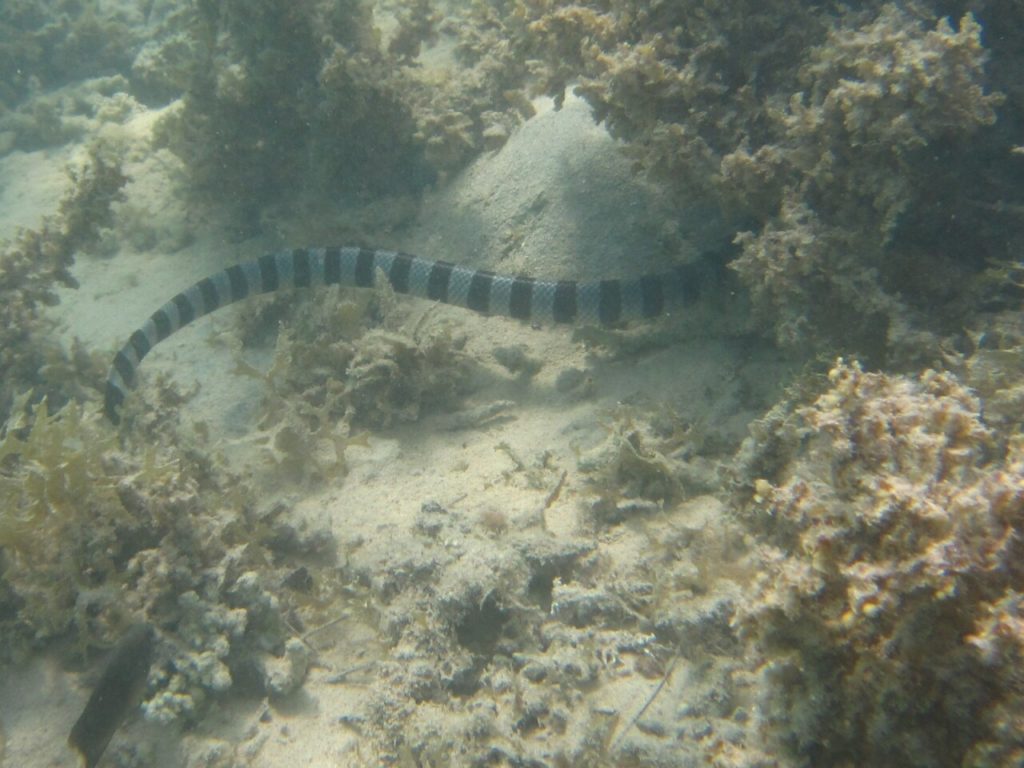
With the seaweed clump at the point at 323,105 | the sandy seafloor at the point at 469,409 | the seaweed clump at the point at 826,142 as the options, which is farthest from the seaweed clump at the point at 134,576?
the seaweed clump at the point at 323,105

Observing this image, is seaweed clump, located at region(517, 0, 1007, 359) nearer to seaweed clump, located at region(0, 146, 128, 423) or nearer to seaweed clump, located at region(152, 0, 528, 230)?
seaweed clump, located at region(152, 0, 528, 230)

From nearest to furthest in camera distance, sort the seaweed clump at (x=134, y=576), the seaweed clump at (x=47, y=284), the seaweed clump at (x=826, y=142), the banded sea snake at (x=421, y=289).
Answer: the seaweed clump at (x=134, y=576), the seaweed clump at (x=826, y=142), the banded sea snake at (x=421, y=289), the seaweed clump at (x=47, y=284)

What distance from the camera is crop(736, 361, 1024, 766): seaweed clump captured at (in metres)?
1.18

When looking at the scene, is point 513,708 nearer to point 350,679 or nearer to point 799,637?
point 350,679

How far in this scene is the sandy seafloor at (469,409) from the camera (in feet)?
7.13

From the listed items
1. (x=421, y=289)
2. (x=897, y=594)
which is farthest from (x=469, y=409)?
(x=897, y=594)

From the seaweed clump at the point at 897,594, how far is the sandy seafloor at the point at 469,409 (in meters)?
0.65

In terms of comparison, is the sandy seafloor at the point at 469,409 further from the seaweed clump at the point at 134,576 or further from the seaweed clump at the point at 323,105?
the seaweed clump at the point at 323,105

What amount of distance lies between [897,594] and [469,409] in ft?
9.41

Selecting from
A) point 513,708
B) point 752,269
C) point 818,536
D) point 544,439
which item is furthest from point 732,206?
point 513,708

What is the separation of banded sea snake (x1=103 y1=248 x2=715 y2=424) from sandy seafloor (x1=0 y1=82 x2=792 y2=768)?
157mm

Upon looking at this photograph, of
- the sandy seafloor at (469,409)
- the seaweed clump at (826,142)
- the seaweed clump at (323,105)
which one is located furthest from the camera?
the seaweed clump at (323,105)

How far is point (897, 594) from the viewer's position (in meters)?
1.27

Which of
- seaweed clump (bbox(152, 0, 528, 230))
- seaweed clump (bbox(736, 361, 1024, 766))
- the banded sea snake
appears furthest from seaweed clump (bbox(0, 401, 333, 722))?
seaweed clump (bbox(152, 0, 528, 230))
